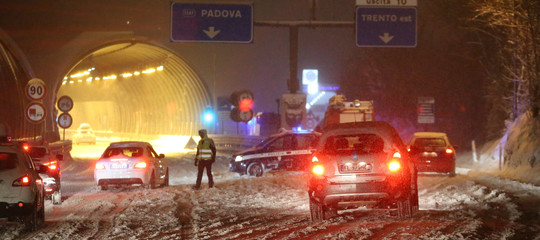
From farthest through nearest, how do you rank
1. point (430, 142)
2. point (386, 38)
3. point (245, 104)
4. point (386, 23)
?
point (245, 104)
point (386, 38)
point (386, 23)
point (430, 142)

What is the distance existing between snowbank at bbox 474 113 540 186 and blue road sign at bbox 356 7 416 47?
5.67m

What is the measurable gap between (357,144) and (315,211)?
137cm

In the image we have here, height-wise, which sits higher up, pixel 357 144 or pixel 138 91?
pixel 138 91

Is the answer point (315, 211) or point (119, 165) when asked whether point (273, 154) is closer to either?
point (119, 165)

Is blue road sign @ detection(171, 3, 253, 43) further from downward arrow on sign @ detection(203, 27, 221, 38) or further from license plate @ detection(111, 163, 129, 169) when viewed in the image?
license plate @ detection(111, 163, 129, 169)

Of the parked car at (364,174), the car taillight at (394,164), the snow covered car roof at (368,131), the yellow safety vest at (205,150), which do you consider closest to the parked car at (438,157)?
the yellow safety vest at (205,150)

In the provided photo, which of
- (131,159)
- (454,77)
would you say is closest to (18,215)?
(131,159)

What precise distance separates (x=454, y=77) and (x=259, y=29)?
15.7m

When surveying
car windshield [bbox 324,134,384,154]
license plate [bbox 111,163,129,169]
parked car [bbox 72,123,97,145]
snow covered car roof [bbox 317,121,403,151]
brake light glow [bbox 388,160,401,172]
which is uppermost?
snow covered car roof [bbox 317,121,403,151]

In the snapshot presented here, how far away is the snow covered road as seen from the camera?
36.6ft

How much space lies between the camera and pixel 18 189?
1174 cm

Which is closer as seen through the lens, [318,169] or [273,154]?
[318,169]

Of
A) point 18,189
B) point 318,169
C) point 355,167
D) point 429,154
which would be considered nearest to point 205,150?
point 429,154

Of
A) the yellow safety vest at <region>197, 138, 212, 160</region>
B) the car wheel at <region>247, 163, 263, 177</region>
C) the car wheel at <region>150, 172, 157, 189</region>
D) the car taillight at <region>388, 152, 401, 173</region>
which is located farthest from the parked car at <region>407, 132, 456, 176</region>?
the car taillight at <region>388, 152, 401, 173</region>
